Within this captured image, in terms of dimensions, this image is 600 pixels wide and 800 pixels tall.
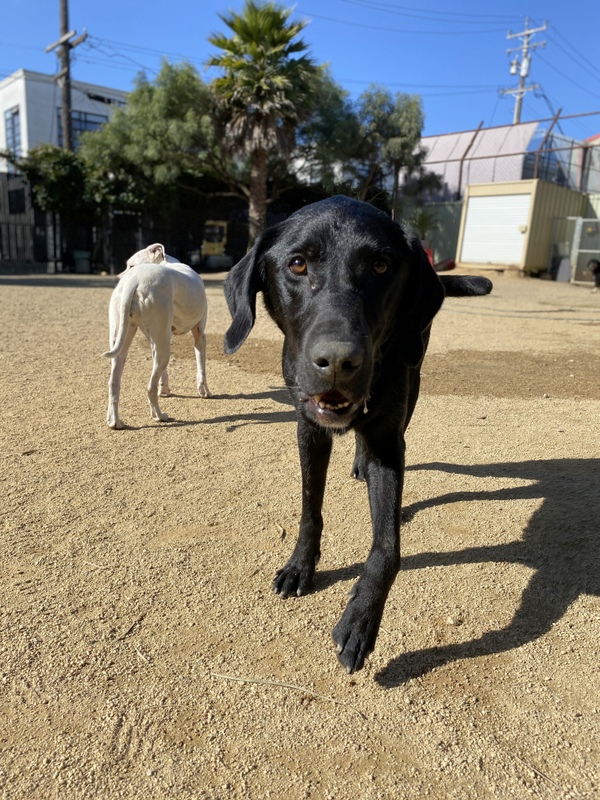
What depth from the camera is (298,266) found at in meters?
2.08

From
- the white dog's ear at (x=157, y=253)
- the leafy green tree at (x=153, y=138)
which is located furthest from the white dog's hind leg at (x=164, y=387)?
the leafy green tree at (x=153, y=138)

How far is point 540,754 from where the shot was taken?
156 centimetres

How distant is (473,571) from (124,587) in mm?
1502

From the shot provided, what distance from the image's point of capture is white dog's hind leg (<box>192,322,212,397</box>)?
5023 mm

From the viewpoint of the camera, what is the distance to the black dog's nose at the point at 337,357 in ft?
5.53

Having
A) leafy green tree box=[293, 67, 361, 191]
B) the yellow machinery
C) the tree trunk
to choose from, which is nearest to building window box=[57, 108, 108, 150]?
the yellow machinery

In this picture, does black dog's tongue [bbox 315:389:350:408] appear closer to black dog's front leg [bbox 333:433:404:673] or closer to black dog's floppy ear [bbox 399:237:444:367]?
black dog's front leg [bbox 333:433:404:673]

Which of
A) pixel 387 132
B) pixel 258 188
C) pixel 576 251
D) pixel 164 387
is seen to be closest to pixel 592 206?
pixel 576 251

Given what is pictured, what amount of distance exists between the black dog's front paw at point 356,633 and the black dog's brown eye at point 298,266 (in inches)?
47.0

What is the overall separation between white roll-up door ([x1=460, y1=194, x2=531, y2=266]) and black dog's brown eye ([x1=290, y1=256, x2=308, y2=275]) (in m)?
24.0

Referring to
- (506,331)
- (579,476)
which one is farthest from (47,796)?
(506,331)

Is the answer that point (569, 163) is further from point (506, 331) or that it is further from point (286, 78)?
point (506, 331)

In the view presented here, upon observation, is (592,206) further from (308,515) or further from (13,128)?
(13,128)

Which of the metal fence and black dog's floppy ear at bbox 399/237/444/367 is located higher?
the metal fence
